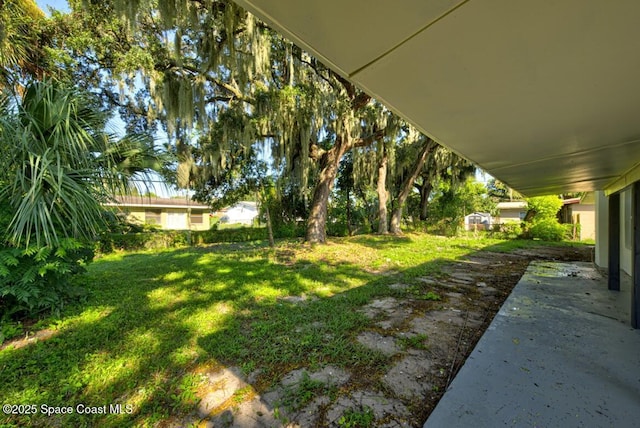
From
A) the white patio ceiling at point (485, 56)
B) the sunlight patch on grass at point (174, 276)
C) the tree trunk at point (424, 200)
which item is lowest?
the sunlight patch on grass at point (174, 276)

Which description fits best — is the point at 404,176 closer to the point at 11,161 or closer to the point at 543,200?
the point at 543,200

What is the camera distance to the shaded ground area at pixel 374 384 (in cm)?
150

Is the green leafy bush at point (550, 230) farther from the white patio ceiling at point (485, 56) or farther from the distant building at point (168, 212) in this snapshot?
the distant building at point (168, 212)

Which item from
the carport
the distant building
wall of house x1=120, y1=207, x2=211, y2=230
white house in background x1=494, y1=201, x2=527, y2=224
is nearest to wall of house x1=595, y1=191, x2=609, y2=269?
the carport

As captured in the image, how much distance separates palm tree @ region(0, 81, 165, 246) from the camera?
2346 mm

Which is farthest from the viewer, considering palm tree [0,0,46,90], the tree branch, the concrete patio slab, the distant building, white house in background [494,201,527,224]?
white house in background [494,201,527,224]

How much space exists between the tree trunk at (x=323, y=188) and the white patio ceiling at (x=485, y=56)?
→ 6486mm

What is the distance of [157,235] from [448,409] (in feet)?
36.0

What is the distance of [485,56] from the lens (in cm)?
92

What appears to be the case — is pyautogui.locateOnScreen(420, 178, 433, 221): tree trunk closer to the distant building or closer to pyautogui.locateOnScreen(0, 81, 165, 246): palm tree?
the distant building

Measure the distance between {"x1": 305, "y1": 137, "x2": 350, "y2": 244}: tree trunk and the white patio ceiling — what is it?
6486 mm

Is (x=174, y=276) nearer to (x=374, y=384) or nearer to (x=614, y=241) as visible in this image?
(x=374, y=384)

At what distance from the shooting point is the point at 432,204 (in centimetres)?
1609

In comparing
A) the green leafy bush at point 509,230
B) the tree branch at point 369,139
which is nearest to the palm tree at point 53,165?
the tree branch at point 369,139
